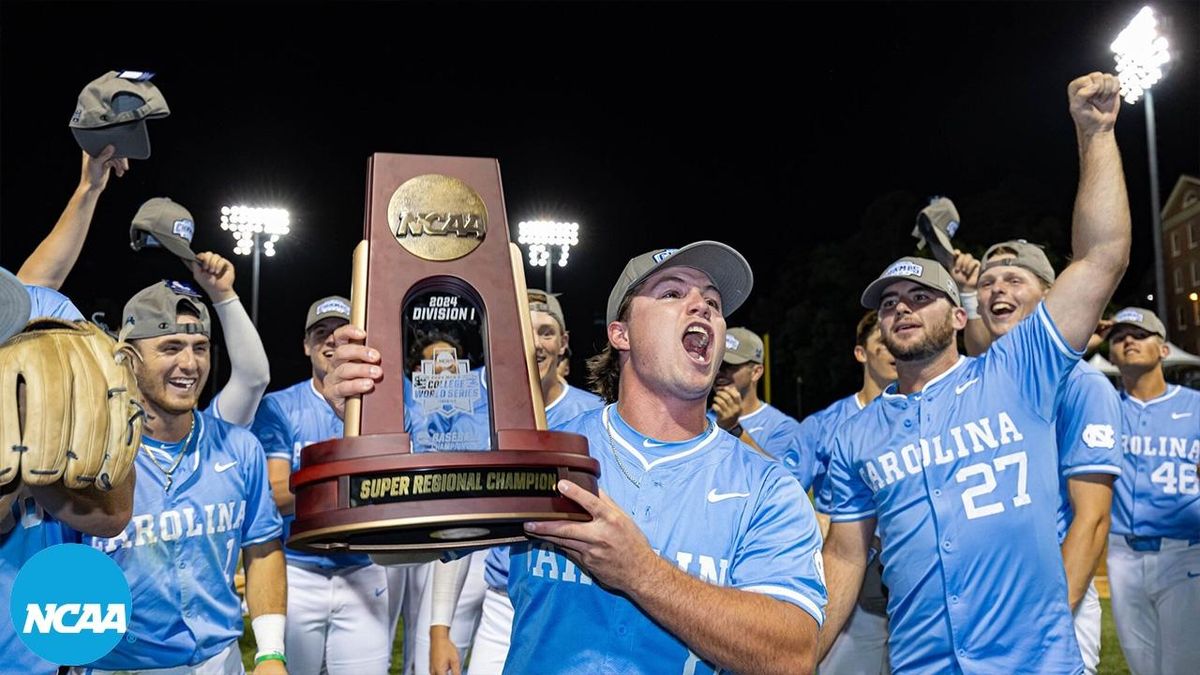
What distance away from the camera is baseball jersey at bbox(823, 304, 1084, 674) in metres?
3.70

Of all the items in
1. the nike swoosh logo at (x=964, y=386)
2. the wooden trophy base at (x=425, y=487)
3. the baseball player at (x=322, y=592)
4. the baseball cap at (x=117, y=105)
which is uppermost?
the baseball cap at (x=117, y=105)

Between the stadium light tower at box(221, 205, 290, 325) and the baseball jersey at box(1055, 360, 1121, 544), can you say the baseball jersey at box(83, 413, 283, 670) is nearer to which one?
the baseball jersey at box(1055, 360, 1121, 544)

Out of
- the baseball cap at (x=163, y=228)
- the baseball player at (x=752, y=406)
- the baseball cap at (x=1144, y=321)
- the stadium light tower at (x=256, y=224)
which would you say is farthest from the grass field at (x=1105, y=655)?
the stadium light tower at (x=256, y=224)

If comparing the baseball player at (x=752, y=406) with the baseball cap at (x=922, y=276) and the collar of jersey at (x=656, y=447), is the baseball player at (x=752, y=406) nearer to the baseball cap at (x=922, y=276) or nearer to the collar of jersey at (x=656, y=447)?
the baseball cap at (x=922, y=276)

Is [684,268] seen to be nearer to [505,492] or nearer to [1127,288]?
[505,492]

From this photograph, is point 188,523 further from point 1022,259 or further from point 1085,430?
point 1022,259

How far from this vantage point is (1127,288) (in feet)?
123

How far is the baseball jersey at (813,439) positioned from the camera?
6.33 m

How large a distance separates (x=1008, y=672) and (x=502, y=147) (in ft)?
147

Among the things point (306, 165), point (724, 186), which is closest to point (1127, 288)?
point (724, 186)

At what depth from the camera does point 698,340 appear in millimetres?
A: 2748

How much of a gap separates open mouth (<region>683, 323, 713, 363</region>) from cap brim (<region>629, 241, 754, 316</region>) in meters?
0.20

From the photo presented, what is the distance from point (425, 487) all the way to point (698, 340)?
1.12m

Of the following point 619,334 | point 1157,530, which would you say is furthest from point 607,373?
point 1157,530
